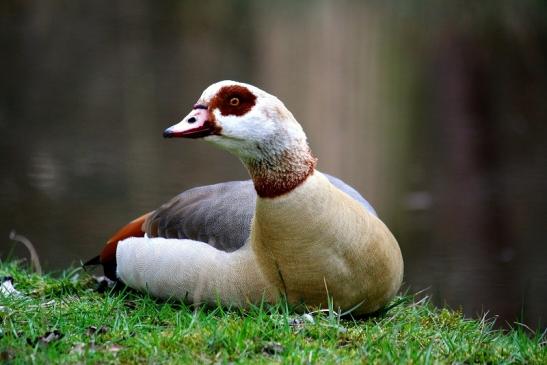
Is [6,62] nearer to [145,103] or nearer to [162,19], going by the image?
[145,103]

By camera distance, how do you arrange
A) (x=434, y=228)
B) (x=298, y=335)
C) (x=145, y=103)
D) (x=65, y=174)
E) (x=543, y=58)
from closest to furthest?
1. (x=298, y=335)
2. (x=434, y=228)
3. (x=65, y=174)
4. (x=145, y=103)
5. (x=543, y=58)

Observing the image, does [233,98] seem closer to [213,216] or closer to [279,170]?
[279,170]

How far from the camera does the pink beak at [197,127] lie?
5414 millimetres

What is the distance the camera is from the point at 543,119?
19.3 meters

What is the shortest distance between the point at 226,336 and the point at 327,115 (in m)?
15.3

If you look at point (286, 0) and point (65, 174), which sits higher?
point (286, 0)

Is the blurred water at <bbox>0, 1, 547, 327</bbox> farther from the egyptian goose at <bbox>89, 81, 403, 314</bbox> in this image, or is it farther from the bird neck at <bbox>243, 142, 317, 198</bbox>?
the bird neck at <bbox>243, 142, 317, 198</bbox>

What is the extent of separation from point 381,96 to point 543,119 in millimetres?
4002

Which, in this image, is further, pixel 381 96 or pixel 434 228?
pixel 381 96

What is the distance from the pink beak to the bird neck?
0.29 meters

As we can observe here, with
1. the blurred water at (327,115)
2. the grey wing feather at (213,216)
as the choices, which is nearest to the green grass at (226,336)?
the grey wing feather at (213,216)

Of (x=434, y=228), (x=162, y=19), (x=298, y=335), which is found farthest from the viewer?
(x=162, y=19)

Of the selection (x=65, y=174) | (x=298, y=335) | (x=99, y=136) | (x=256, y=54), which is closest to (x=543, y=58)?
(x=256, y=54)

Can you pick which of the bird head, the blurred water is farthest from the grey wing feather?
the blurred water
